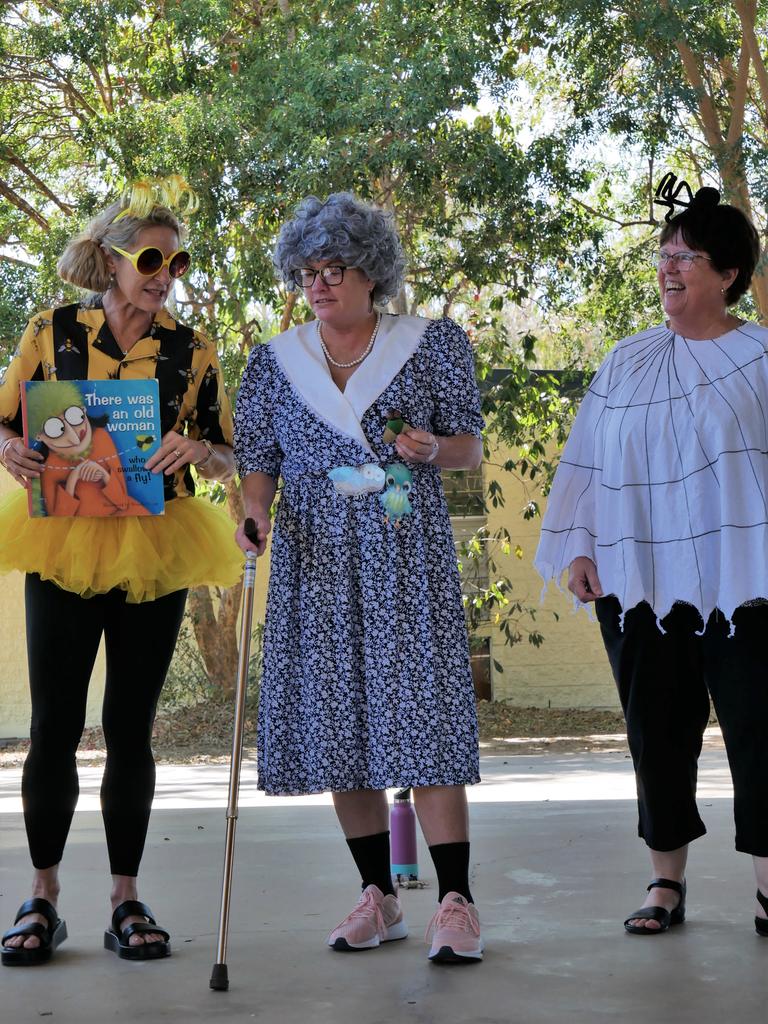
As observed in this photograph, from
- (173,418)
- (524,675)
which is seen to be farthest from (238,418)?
(524,675)

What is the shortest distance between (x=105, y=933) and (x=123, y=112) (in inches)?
313

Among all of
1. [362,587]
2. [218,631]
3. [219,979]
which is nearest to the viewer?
[219,979]

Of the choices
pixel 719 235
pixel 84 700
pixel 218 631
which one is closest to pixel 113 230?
pixel 84 700

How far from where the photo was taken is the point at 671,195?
12.0 ft

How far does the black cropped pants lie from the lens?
133 inches

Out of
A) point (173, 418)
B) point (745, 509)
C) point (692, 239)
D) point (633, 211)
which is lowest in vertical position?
point (745, 509)

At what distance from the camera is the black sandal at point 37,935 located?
3205 millimetres

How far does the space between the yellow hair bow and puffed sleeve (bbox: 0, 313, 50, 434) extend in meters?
0.37

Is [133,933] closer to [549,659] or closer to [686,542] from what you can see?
[686,542]

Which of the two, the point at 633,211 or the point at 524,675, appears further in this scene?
the point at 524,675

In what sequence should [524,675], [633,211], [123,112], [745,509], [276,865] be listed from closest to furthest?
[745,509]
[276,865]
[123,112]
[633,211]
[524,675]

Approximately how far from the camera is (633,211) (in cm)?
1156

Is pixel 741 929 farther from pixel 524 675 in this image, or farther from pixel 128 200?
pixel 524 675

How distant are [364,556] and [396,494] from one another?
0.18m
